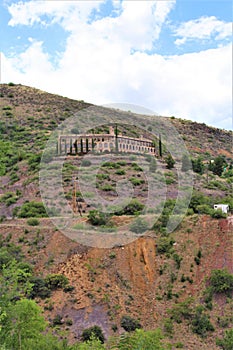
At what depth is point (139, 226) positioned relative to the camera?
30109 mm

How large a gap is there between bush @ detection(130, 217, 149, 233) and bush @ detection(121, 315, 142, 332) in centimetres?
698

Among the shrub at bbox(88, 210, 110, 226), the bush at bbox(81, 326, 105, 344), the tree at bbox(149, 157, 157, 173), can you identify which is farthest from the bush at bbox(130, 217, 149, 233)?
the tree at bbox(149, 157, 157, 173)

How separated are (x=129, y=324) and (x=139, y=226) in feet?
25.8

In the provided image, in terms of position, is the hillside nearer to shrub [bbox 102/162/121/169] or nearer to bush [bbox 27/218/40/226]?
bush [bbox 27/218/40/226]

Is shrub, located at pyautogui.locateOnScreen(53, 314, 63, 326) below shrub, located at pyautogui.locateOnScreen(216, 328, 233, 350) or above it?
above

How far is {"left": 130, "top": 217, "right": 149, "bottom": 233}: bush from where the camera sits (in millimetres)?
29841

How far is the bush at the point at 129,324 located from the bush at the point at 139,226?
698cm

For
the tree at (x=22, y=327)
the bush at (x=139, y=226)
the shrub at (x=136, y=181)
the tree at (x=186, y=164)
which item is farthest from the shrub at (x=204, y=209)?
the tree at (x=22, y=327)

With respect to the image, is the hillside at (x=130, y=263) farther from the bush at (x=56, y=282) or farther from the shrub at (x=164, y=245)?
the bush at (x=56, y=282)

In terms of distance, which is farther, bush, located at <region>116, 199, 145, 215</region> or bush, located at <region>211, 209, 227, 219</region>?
bush, located at <region>116, 199, 145, 215</region>

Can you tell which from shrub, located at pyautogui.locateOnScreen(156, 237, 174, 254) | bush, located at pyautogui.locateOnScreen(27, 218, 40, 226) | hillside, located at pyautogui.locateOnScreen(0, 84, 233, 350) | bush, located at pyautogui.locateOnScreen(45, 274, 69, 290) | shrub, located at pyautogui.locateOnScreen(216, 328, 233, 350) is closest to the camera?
shrub, located at pyautogui.locateOnScreen(216, 328, 233, 350)

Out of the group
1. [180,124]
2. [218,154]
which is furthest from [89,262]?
[180,124]

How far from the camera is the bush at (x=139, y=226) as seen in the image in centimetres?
2984

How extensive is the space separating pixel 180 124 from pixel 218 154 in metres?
11.4
